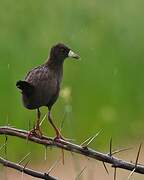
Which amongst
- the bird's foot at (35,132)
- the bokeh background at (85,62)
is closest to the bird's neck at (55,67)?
the bird's foot at (35,132)

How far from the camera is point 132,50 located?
852 cm

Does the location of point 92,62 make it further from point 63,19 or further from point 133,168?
point 133,168

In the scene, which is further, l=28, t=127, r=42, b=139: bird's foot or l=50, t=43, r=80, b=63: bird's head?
l=50, t=43, r=80, b=63: bird's head

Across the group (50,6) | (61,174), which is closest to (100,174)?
(61,174)

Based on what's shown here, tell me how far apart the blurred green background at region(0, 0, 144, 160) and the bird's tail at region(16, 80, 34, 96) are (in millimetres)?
4041

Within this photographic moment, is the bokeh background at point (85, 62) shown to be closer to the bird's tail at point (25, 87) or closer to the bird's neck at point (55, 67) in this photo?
the bird's neck at point (55, 67)

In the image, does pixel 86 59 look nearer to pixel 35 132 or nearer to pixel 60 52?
pixel 60 52

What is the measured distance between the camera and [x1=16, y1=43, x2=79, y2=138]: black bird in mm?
2984

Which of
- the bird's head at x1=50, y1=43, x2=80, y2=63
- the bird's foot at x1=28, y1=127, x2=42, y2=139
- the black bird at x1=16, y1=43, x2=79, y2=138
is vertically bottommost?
the bird's foot at x1=28, y1=127, x2=42, y2=139

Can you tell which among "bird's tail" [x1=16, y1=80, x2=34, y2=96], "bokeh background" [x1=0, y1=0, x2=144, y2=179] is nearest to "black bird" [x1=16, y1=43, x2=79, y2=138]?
"bird's tail" [x1=16, y1=80, x2=34, y2=96]

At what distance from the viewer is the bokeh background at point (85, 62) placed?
749 cm

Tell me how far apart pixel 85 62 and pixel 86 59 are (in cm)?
4

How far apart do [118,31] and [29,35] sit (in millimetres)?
936

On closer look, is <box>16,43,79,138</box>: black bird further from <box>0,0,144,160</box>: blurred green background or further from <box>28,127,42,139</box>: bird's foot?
<box>0,0,144,160</box>: blurred green background
